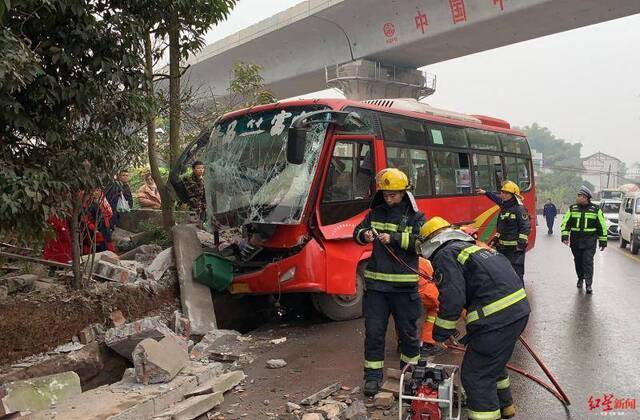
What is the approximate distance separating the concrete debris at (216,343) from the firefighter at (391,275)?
1986 millimetres

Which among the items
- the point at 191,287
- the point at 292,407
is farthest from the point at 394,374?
the point at 191,287

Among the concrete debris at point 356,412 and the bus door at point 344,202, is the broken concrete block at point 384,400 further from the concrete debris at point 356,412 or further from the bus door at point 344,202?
the bus door at point 344,202

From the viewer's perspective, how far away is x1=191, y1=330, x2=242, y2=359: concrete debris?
570cm

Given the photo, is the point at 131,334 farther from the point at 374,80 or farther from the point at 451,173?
the point at 374,80

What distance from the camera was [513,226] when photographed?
759 cm

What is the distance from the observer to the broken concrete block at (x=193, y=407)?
4.17 metres

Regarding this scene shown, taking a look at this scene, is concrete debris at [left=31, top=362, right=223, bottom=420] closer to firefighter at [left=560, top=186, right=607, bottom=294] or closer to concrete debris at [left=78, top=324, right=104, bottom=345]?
concrete debris at [left=78, top=324, right=104, bottom=345]

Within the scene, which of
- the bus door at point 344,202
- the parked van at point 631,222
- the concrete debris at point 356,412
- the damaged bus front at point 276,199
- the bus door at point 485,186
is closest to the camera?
the concrete debris at point 356,412

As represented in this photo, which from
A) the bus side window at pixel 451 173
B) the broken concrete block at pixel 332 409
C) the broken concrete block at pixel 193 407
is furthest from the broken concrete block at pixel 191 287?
the bus side window at pixel 451 173

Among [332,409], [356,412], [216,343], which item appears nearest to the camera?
[356,412]

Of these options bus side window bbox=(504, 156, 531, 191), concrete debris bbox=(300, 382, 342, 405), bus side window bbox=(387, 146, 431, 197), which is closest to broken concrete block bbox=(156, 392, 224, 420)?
concrete debris bbox=(300, 382, 342, 405)

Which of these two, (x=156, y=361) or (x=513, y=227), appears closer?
(x=156, y=361)

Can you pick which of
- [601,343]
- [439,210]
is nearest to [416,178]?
[439,210]

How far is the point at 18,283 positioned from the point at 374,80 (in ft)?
52.9
